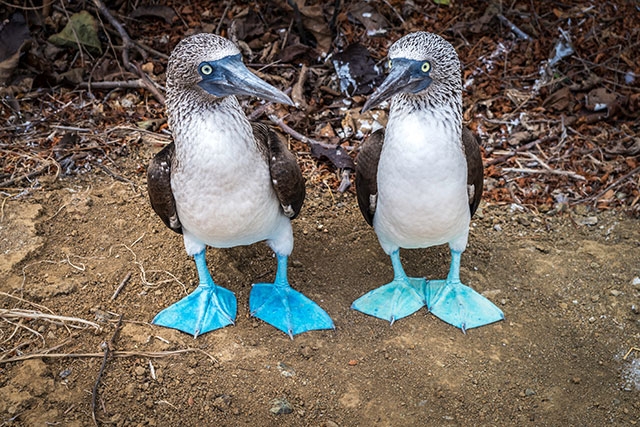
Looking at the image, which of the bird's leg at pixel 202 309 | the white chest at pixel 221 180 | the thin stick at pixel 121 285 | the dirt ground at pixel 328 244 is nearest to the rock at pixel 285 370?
the dirt ground at pixel 328 244

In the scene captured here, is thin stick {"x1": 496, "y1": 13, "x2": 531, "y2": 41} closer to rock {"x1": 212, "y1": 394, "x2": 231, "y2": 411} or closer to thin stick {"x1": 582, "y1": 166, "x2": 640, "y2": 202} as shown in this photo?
thin stick {"x1": 582, "y1": 166, "x2": 640, "y2": 202}

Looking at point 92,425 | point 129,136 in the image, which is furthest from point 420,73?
point 129,136

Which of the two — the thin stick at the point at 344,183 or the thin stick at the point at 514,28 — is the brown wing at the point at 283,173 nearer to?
the thin stick at the point at 344,183

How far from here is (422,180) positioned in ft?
11.1

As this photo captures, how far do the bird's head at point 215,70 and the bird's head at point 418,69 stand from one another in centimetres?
49

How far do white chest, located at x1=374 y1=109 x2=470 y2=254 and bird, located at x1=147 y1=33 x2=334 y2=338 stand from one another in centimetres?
51

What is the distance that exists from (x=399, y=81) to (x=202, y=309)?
1651 mm

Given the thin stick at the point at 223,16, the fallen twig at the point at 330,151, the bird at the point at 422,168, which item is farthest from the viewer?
the thin stick at the point at 223,16

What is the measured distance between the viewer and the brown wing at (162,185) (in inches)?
138

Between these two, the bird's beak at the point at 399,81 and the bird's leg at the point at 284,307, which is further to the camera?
the bird's leg at the point at 284,307

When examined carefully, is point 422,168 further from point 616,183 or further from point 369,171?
point 616,183

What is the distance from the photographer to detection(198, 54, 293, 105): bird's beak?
317cm

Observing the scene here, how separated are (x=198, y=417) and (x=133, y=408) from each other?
0.32 m

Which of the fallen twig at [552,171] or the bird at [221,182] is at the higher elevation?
the bird at [221,182]
